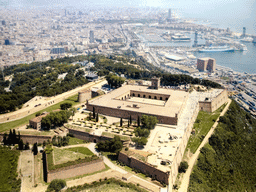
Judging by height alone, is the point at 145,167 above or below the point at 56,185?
A: above

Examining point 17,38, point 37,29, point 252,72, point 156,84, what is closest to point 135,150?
point 156,84

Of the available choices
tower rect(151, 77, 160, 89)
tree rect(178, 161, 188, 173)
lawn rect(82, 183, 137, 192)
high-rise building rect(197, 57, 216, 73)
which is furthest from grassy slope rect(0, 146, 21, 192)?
high-rise building rect(197, 57, 216, 73)

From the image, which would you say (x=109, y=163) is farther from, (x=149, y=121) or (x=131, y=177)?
(x=149, y=121)

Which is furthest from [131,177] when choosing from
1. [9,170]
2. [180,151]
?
[9,170]

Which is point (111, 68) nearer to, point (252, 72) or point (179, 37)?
point (252, 72)

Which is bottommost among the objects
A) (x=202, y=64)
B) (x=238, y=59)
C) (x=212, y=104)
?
(x=212, y=104)

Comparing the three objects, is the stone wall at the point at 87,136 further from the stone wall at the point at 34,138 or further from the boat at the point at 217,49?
the boat at the point at 217,49

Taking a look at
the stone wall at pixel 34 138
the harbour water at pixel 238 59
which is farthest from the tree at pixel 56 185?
the harbour water at pixel 238 59
